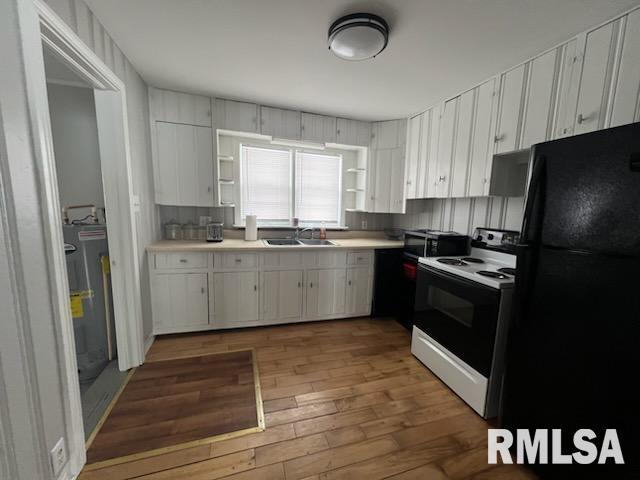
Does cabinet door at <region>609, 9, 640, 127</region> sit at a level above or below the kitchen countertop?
above

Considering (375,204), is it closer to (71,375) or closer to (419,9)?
(419,9)

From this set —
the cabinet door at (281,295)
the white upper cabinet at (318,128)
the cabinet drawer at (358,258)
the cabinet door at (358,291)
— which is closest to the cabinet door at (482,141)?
the cabinet drawer at (358,258)

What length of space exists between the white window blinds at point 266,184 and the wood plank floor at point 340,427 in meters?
1.58

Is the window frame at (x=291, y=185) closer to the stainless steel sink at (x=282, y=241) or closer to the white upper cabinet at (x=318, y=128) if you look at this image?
the stainless steel sink at (x=282, y=241)

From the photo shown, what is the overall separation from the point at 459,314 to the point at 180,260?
2457 millimetres

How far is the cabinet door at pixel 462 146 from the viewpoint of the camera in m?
2.25

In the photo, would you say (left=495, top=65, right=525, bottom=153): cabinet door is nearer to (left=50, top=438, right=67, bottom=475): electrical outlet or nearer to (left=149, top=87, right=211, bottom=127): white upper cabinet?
(left=149, top=87, right=211, bottom=127): white upper cabinet

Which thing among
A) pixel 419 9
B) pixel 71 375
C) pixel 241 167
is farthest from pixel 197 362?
pixel 419 9

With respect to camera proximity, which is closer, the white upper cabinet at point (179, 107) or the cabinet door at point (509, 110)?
the cabinet door at point (509, 110)

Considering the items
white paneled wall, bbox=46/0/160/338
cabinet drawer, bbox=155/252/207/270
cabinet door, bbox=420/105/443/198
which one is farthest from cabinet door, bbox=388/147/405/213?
white paneled wall, bbox=46/0/160/338

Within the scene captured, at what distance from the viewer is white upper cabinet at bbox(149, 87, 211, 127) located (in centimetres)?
246

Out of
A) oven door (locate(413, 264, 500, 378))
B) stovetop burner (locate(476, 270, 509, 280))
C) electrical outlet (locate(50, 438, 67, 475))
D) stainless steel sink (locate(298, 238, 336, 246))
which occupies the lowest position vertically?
electrical outlet (locate(50, 438, 67, 475))

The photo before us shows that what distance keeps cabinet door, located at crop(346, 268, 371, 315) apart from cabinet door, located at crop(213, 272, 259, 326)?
1074mm

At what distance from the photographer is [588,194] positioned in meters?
1.06
